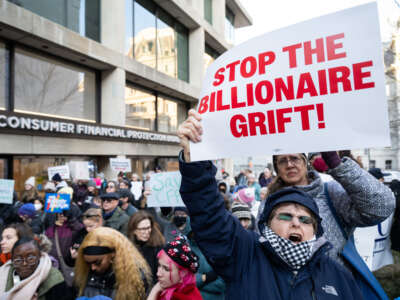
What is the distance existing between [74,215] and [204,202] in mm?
3869

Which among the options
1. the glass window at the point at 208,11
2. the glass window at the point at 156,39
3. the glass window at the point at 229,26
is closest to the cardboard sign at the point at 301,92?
the glass window at the point at 156,39

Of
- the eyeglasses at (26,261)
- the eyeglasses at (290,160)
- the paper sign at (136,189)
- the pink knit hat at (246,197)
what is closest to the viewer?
the eyeglasses at (290,160)

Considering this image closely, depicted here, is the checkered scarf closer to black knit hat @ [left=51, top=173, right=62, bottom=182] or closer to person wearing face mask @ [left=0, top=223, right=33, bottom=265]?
person wearing face mask @ [left=0, top=223, right=33, bottom=265]

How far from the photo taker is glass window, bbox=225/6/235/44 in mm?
29078

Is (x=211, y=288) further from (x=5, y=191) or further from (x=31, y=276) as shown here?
(x=5, y=191)

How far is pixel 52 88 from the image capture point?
41.1 feet

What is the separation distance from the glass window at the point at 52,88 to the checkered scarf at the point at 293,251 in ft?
40.6

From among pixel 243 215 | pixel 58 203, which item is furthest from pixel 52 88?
pixel 243 215

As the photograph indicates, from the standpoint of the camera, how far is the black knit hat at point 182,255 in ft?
7.56

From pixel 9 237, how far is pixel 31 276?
1.09 metres

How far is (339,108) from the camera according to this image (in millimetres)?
1430

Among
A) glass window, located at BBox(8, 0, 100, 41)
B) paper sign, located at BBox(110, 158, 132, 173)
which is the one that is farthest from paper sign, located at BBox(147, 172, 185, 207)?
glass window, located at BBox(8, 0, 100, 41)

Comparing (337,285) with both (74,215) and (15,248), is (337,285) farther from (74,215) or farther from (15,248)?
(74,215)

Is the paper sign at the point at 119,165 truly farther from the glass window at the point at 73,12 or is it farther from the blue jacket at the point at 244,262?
the blue jacket at the point at 244,262
